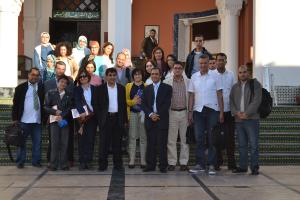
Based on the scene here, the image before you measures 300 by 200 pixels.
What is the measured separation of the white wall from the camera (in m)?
14.9

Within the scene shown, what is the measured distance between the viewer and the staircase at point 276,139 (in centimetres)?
1169

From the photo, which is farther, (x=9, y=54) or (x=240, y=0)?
(x=240, y=0)

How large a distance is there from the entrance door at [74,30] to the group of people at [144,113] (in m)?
11.3

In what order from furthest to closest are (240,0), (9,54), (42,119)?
(240,0)
(9,54)
(42,119)

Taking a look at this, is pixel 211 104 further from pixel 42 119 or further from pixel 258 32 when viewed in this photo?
pixel 258 32

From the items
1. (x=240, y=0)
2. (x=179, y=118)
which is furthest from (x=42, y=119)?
(x=240, y=0)

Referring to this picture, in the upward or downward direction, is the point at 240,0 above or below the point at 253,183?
above

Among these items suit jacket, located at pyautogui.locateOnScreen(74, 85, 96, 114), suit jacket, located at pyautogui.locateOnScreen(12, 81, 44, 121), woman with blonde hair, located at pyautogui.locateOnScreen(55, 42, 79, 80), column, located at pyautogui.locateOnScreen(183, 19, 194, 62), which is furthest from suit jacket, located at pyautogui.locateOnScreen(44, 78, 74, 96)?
column, located at pyautogui.locateOnScreen(183, 19, 194, 62)

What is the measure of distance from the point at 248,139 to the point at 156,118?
163 centimetres

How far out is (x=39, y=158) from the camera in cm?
1112

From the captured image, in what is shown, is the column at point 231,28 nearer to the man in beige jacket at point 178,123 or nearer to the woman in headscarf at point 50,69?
the man in beige jacket at point 178,123

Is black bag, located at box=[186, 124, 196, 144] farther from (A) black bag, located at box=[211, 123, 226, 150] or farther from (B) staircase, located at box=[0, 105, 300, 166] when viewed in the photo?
(B) staircase, located at box=[0, 105, 300, 166]

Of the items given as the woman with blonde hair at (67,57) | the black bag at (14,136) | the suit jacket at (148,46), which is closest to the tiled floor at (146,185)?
the black bag at (14,136)

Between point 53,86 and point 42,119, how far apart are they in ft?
2.25
